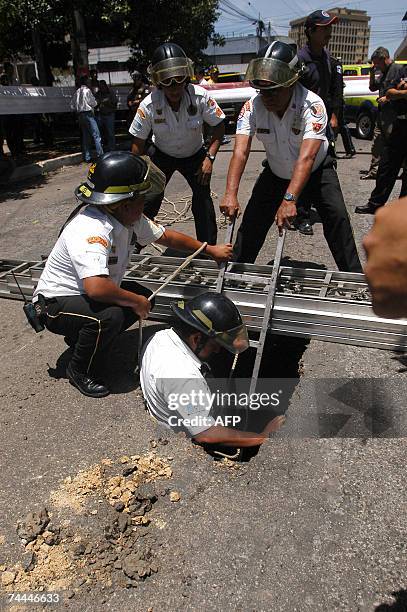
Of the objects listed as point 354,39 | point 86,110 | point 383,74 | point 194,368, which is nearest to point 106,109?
point 86,110

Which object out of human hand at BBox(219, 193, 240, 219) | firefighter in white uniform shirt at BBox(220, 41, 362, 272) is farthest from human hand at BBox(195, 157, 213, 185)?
human hand at BBox(219, 193, 240, 219)

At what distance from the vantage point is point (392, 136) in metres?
5.85

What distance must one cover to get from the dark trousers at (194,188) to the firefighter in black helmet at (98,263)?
1203 mm

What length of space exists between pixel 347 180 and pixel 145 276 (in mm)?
5500

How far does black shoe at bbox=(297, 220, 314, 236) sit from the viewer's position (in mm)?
5867

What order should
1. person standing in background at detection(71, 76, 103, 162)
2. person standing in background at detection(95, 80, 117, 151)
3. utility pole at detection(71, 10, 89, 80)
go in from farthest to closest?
utility pole at detection(71, 10, 89, 80) → person standing in background at detection(95, 80, 117, 151) → person standing in background at detection(71, 76, 103, 162)

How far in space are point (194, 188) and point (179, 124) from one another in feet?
1.93

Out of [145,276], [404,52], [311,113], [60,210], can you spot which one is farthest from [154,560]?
[404,52]

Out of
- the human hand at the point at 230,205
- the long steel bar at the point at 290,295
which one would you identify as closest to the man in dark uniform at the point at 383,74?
the long steel bar at the point at 290,295

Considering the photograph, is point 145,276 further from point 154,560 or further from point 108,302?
point 154,560

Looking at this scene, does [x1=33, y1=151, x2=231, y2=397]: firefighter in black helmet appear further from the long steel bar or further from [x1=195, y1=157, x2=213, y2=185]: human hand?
[x1=195, y1=157, x2=213, y2=185]: human hand

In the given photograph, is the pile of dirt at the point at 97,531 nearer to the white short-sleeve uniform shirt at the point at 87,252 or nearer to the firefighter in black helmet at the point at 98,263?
the firefighter in black helmet at the point at 98,263

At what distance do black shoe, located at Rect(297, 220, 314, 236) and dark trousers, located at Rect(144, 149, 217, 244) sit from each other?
1.58 metres

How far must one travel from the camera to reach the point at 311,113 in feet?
11.3
